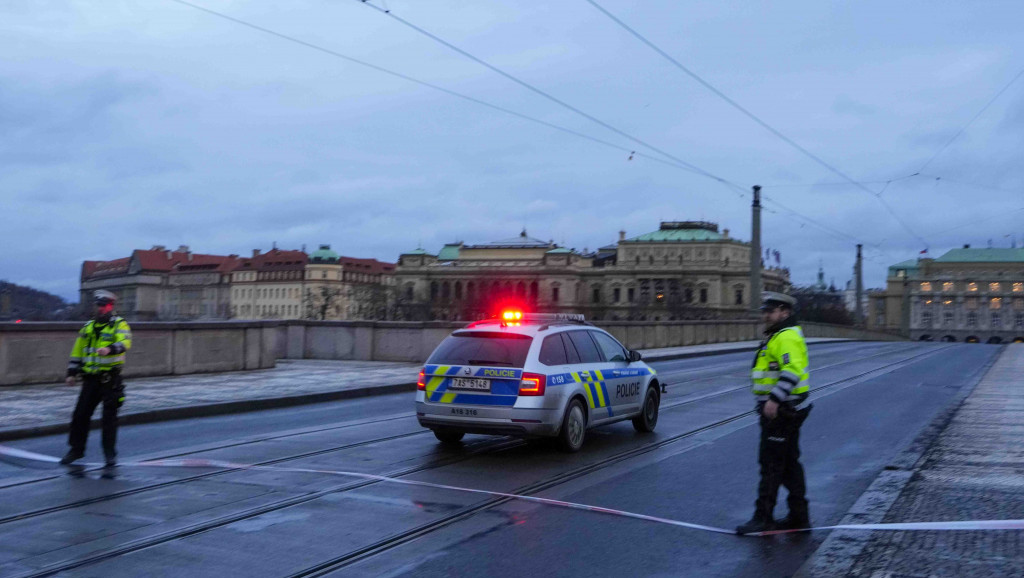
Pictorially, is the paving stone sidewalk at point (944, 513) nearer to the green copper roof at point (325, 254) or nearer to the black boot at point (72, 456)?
the black boot at point (72, 456)

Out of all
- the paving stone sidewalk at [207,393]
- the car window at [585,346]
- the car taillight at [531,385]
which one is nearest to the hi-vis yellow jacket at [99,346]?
the paving stone sidewalk at [207,393]

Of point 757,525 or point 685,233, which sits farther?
point 685,233

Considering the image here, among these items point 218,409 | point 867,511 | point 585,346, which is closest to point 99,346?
point 218,409

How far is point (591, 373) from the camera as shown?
11.4 meters

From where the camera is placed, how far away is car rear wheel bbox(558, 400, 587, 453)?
10.7 metres

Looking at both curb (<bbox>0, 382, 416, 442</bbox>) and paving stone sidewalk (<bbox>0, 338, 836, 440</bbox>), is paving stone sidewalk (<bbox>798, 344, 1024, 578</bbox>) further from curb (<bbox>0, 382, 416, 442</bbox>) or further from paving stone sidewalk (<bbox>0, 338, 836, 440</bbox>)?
paving stone sidewalk (<bbox>0, 338, 836, 440</bbox>)

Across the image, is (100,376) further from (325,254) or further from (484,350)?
(325,254)

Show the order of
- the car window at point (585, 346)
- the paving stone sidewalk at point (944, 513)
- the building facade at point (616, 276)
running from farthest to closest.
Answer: the building facade at point (616, 276) → the car window at point (585, 346) → the paving stone sidewalk at point (944, 513)

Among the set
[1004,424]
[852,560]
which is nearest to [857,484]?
[852,560]

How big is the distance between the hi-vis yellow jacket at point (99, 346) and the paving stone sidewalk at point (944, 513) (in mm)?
6765

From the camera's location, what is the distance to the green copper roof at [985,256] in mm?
163850

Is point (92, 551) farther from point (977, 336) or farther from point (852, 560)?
point (977, 336)

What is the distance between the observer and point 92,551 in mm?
6156

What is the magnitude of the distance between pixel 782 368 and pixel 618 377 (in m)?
5.39
